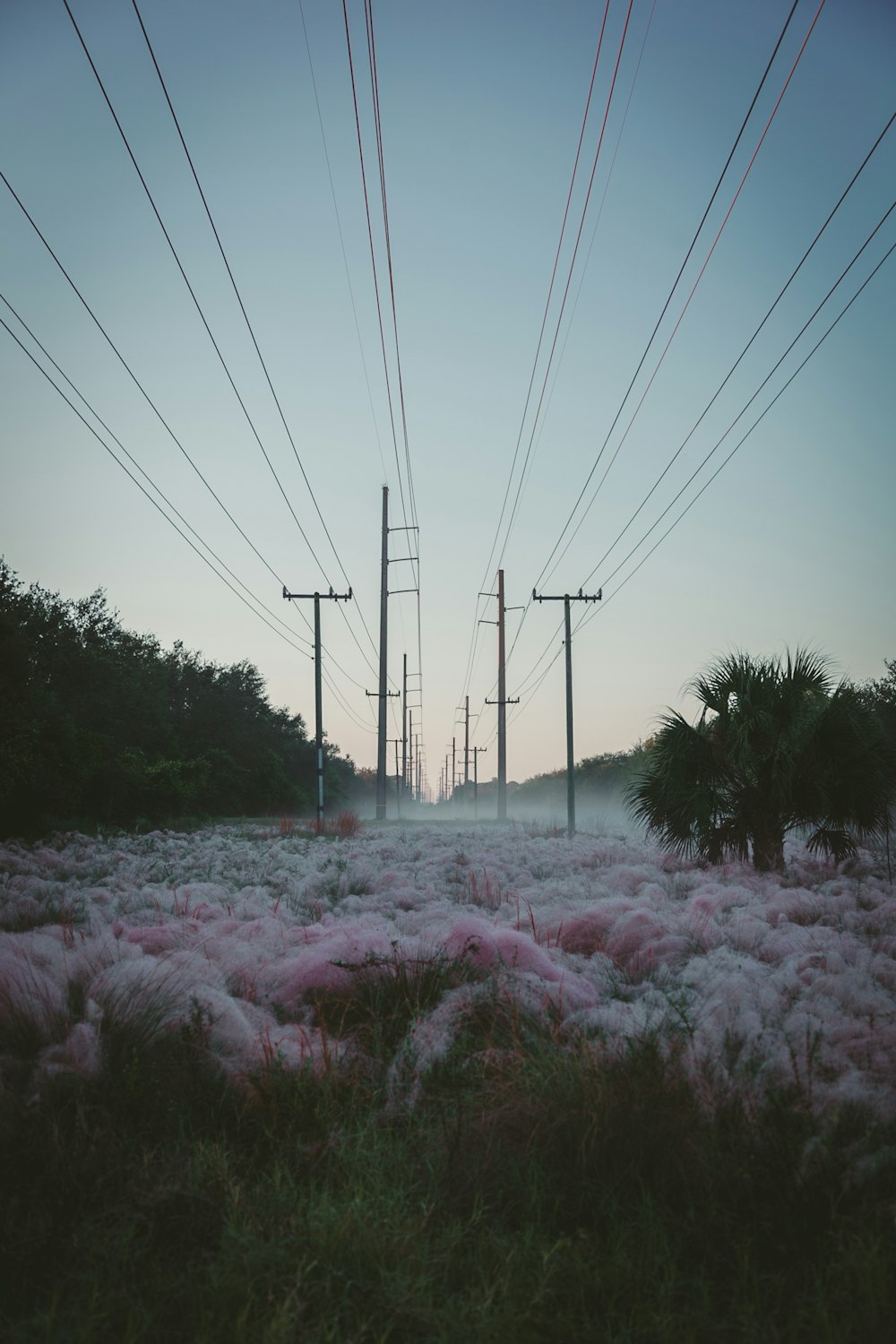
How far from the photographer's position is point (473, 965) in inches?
195

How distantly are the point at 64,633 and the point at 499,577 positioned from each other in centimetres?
2468

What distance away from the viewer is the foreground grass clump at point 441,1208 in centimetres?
199

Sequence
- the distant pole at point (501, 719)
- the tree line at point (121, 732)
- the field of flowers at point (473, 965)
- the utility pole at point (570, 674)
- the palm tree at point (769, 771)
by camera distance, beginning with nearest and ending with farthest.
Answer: the field of flowers at point (473, 965) → the palm tree at point (769, 771) → the tree line at point (121, 732) → the utility pole at point (570, 674) → the distant pole at point (501, 719)

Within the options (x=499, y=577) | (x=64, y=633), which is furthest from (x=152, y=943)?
(x=499, y=577)

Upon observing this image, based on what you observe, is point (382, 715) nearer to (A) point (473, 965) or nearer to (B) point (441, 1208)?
(A) point (473, 965)

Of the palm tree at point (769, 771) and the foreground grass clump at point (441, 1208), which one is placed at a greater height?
the palm tree at point (769, 771)

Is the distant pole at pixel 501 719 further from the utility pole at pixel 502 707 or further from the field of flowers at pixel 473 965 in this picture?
the field of flowers at pixel 473 965

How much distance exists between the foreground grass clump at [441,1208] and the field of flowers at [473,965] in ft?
0.77

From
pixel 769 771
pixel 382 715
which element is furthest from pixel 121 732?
pixel 769 771

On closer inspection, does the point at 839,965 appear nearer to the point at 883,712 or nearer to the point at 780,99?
the point at 780,99

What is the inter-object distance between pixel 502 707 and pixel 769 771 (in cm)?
2869

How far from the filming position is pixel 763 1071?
3.23 m

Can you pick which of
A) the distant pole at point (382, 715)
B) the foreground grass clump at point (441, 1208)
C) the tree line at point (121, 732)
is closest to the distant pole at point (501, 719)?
the distant pole at point (382, 715)

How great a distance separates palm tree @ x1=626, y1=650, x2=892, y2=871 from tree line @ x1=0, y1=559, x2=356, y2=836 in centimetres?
1479
